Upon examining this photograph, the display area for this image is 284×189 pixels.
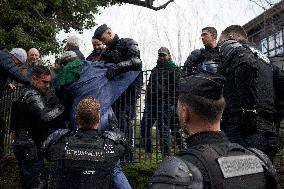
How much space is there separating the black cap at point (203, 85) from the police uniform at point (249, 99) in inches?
68.6

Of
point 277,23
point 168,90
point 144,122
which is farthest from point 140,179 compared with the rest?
point 277,23

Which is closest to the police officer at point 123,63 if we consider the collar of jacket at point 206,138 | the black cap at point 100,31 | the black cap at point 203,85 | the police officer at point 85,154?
the black cap at point 100,31

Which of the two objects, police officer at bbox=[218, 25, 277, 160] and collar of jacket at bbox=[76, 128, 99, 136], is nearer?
police officer at bbox=[218, 25, 277, 160]

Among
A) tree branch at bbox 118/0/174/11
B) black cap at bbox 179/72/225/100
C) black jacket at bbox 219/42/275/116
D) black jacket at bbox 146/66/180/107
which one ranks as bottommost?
black cap at bbox 179/72/225/100

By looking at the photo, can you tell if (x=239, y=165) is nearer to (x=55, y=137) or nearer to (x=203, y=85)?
(x=203, y=85)

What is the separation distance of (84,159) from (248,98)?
5.69ft

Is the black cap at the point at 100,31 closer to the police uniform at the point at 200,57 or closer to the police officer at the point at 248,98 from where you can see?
the police uniform at the point at 200,57

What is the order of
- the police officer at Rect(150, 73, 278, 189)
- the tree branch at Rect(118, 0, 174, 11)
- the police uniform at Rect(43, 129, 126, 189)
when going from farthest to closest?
the tree branch at Rect(118, 0, 174, 11), the police uniform at Rect(43, 129, 126, 189), the police officer at Rect(150, 73, 278, 189)

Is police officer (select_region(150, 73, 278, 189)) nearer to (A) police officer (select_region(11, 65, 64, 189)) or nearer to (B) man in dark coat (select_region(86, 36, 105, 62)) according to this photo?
(A) police officer (select_region(11, 65, 64, 189))

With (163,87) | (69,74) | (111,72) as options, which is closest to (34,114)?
(69,74)

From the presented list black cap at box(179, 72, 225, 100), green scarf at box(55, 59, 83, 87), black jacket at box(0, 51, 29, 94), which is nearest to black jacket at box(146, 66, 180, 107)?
green scarf at box(55, 59, 83, 87)

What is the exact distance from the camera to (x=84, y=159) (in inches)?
187

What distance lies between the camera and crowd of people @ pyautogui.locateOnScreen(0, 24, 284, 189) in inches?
102

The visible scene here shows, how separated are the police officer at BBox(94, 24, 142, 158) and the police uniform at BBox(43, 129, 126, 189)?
1907 millimetres
